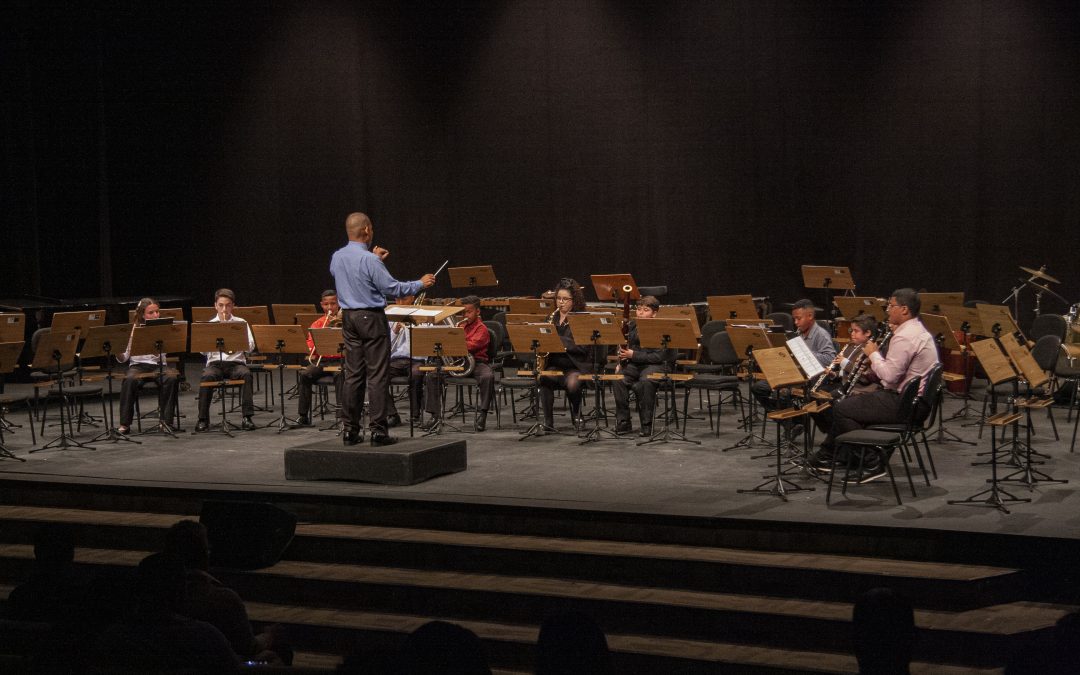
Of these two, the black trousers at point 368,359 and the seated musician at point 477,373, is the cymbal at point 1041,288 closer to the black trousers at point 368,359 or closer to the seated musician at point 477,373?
the seated musician at point 477,373

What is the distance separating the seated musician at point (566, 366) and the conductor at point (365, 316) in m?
2.12

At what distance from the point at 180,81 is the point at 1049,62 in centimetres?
1100

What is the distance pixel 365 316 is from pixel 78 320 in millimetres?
4153

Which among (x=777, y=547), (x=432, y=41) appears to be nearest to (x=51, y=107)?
(x=432, y=41)

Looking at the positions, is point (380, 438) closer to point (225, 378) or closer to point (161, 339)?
point (161, 339)

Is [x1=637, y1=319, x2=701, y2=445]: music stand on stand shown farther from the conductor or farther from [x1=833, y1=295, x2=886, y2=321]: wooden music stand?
[x1=833, y1=295, x2=886, y2=321]: wooden music stand

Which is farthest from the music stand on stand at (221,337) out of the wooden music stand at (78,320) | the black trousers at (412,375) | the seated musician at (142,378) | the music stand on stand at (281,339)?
the black trousers at (412,375)

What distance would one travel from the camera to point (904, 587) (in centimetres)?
528

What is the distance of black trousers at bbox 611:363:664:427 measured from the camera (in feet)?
28.5

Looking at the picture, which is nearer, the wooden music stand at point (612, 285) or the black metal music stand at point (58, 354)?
the black metal music stand at point (58, 354)

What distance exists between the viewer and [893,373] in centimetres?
686

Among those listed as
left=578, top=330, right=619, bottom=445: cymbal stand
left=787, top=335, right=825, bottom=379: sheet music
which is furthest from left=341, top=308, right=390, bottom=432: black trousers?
left=787, top=335, right=825, bottom=379: sheet music

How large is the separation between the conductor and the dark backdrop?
7.05 m

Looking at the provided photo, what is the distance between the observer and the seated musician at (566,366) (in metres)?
8.95
